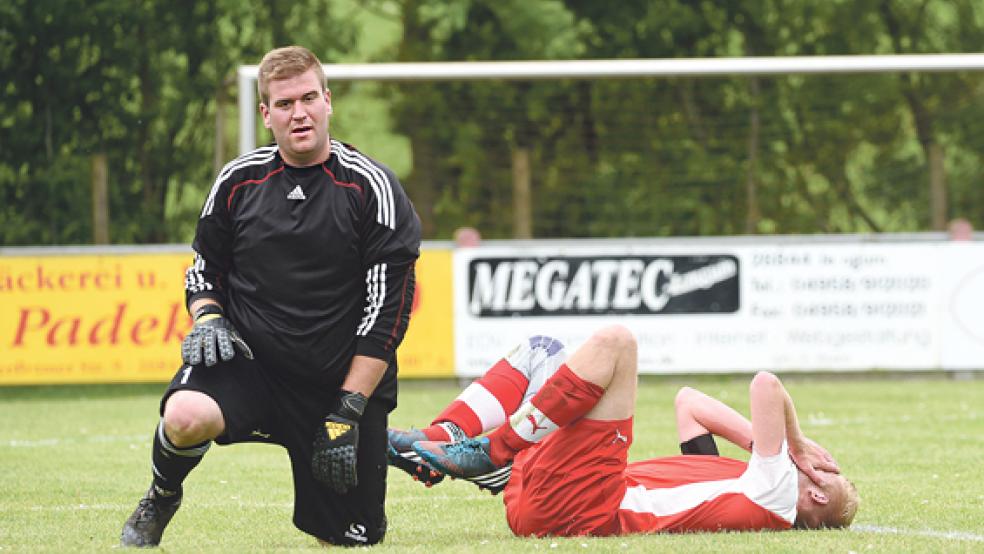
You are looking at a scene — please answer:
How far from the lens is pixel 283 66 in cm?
575

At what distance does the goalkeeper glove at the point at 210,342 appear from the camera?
222 inches

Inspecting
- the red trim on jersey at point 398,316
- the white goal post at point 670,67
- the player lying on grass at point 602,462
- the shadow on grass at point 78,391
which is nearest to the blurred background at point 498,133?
the shadow on grass at point 78,391

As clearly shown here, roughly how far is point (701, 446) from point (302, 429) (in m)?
1.88

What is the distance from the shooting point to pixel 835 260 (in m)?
15.9

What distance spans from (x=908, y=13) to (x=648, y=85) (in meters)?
5.64

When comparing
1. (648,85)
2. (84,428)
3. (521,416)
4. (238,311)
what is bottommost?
(84,428)

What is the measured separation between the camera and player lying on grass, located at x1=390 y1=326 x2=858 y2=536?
19.7 feet

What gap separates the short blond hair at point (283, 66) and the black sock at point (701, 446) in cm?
233

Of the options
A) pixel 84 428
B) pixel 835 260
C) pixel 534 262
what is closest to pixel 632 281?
pixel 534 262

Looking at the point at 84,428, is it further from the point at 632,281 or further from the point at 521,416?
the point at 521,416

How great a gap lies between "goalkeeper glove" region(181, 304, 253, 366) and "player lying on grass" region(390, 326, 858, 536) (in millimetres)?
857

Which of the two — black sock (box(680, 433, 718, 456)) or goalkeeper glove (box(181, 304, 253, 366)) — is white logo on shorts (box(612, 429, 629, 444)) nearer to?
Result: black sock (box(680, 433, 718, 456))

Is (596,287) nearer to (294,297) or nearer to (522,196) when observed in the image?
(522,196)

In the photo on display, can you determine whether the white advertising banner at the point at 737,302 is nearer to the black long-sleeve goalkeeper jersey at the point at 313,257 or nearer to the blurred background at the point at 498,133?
the blurred background at the point at 498,133
